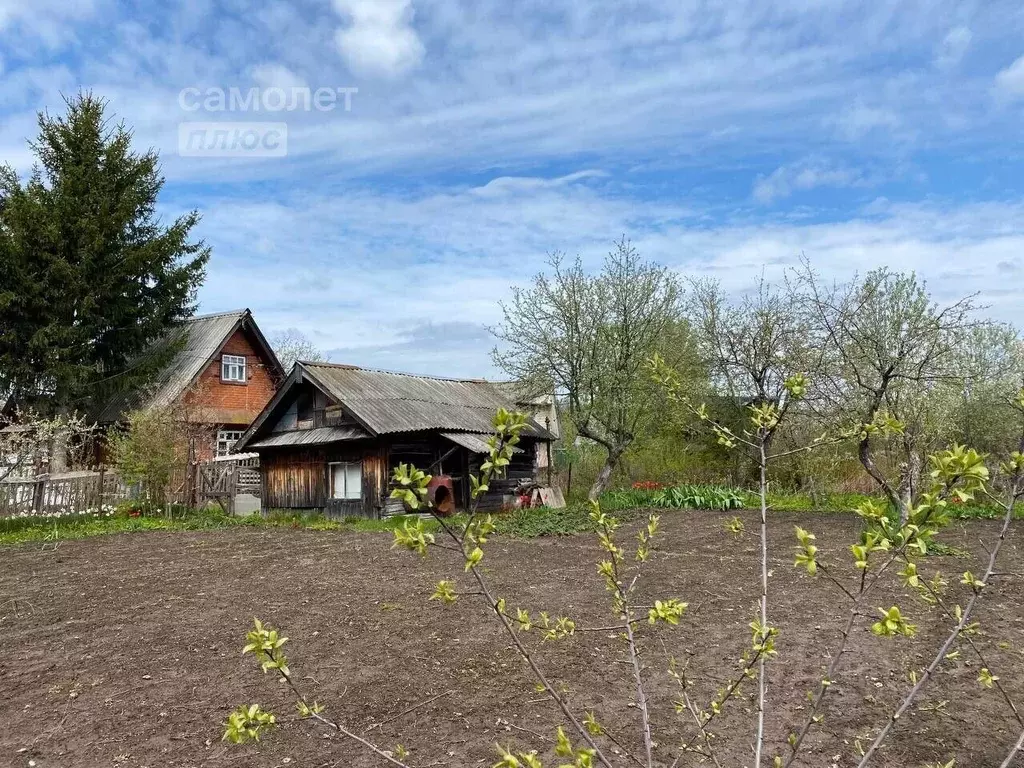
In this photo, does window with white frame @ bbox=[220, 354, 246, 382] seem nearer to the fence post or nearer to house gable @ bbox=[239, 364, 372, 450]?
house gable @ bbox=[239, 364, 372, 450]

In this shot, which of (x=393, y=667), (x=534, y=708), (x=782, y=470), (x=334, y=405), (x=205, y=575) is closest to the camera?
(x=534, y=708)

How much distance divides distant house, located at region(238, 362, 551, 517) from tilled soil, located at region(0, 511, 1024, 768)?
672cm

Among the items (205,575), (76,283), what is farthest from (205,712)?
(76,283)

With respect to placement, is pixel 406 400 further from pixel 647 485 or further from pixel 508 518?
pixel 647 485

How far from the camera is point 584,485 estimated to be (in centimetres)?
2444

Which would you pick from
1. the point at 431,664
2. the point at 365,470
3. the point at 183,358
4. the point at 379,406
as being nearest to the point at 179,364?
the point at 183,358

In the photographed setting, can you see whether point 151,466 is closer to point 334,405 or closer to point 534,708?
point 334,405

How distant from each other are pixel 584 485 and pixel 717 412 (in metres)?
5.97

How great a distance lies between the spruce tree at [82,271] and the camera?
68.2ft

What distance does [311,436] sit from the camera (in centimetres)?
1756

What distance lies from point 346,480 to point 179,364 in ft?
34.0

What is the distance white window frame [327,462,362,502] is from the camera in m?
17.2

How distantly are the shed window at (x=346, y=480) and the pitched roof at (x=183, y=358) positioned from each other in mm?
6915

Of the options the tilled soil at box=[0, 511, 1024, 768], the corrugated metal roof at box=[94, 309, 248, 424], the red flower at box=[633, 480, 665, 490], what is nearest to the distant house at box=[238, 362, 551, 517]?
the red flower at box=[633, 480, 665, 490]
